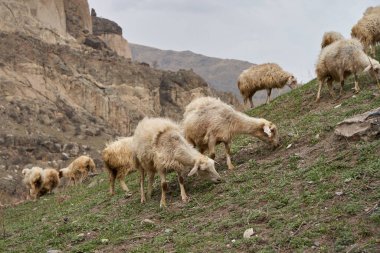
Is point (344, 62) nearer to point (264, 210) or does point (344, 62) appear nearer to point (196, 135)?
point (196, 135)

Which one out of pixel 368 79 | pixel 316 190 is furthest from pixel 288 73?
pixel 316 190

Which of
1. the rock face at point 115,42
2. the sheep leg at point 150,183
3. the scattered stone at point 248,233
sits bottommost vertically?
the scattered stone at point 248,233

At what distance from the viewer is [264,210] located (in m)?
8.45

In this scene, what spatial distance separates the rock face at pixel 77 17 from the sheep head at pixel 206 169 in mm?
82845

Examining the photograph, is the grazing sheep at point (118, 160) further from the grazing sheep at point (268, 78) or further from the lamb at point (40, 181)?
the lamb at point (40, 181)

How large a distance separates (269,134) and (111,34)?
348ft

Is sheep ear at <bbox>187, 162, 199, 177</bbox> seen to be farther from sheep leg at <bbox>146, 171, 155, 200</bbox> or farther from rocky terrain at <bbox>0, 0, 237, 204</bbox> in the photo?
rocky terrain at <bbox>0, 0, 237, 204</bbox>

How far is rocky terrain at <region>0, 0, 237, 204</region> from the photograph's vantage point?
165 ft

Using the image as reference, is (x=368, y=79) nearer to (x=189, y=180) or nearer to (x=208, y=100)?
(x=208, y=100)

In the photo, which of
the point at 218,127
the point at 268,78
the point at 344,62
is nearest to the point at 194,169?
the point at 218,127

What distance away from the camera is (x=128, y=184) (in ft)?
53.5

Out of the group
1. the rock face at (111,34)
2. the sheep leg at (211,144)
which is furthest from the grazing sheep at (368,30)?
the rock face at (111,34)

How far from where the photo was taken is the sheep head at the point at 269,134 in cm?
1254

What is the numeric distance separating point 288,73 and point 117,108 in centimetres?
4808
